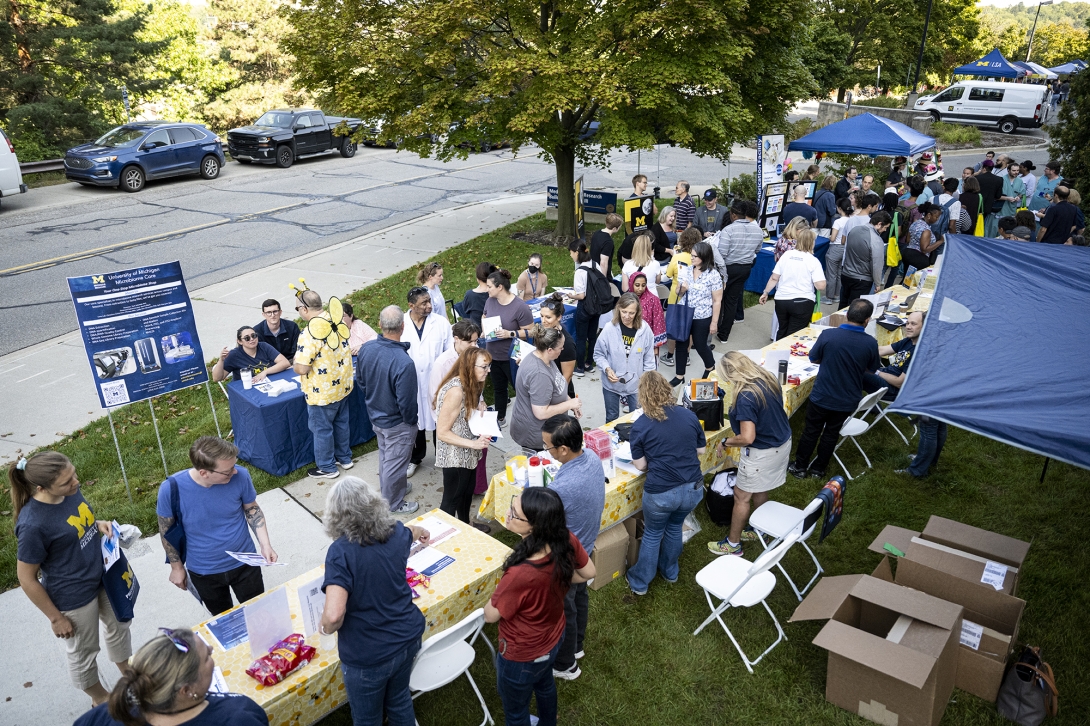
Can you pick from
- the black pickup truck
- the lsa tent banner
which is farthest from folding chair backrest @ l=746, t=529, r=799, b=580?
the black pickup truck

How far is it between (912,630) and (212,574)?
430cm

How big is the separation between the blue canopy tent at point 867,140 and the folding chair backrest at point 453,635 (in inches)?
461

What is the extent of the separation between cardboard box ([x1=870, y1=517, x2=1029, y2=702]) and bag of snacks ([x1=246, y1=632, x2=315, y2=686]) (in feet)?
12.9

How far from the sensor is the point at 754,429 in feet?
17.6

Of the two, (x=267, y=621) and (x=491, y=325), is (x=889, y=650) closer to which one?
(x=267, y=621)

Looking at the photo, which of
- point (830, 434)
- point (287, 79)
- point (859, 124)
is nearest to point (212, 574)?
point (830, 434)

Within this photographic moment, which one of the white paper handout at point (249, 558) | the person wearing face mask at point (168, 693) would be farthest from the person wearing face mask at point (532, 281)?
the person wearing face mask at point (168, 693)

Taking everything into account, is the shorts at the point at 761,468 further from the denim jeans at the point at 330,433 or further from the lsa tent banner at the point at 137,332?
the lsa tent banner at the point at 137,332

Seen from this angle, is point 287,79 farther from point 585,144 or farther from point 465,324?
point 465,324

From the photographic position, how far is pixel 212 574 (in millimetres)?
4324

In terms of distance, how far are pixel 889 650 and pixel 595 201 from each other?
13054mm

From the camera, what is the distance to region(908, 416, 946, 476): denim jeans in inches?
269

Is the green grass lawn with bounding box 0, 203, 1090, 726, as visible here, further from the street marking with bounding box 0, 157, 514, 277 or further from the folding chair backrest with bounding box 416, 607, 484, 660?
the street marking with bounding box 0, 157, 514, 277

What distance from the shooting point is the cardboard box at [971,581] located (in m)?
4.48
